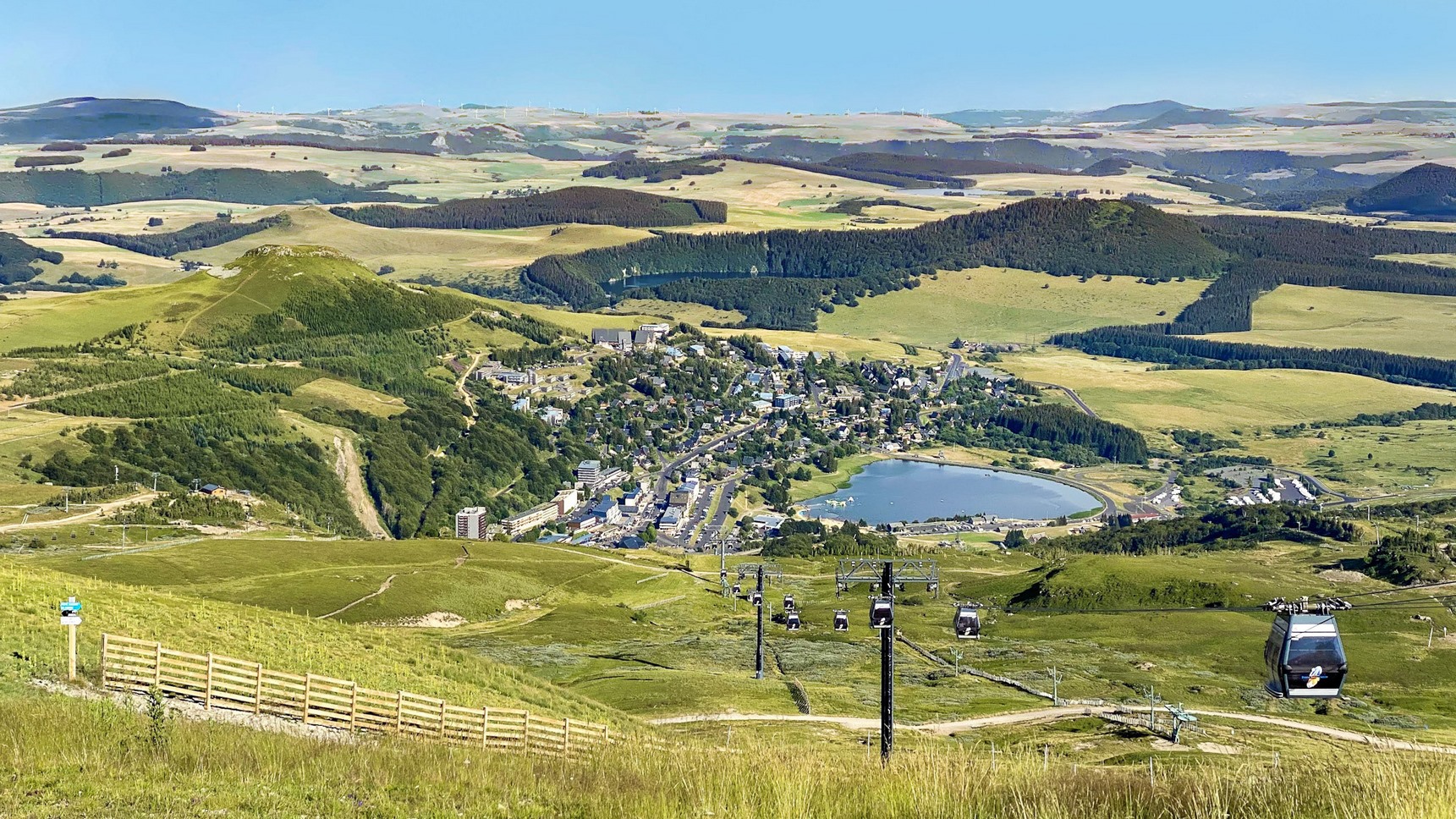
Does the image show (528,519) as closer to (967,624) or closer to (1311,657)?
(967,624)

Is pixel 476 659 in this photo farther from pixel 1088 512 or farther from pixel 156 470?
pixel 1088 512

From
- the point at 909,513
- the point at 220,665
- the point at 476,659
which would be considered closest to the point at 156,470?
the point at 909,513

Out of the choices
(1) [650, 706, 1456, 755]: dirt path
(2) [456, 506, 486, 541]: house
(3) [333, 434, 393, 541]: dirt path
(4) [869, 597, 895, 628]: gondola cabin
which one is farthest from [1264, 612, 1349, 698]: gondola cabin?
(3) [333, 434, 393, 541]: dirt path

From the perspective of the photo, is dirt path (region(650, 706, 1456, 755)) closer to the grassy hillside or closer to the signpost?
the grassy hillside

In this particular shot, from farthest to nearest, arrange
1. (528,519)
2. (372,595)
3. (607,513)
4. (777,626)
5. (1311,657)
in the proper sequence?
(607,513)
(528,519)
(777,626)
(372,595)
(1311,657)

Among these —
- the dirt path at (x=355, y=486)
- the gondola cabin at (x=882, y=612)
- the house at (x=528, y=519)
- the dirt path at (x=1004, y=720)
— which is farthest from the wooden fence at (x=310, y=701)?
the house at (x=528, y=519)

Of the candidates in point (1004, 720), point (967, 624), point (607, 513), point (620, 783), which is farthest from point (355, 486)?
point (620, 783)
